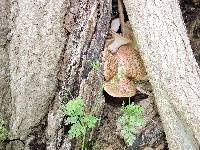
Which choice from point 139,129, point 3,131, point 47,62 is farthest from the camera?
point 139,129

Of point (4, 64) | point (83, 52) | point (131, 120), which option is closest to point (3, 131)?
point (4, 64)

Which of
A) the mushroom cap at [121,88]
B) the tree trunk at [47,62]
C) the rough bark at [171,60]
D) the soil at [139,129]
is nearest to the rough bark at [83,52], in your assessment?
the tree trunk at [47,62]

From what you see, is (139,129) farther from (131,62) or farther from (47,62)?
(47,62)

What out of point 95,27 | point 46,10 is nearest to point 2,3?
point 46,10

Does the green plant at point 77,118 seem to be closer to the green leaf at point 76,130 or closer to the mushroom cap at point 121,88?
the green leaf at point 76,130

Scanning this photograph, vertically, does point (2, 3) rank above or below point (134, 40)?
above

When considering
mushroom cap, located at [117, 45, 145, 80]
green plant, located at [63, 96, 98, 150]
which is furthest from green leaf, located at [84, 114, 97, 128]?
mushroom cap, located at [117, 45, 145, 80]

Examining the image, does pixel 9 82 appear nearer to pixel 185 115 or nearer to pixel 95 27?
pixel 95 27
